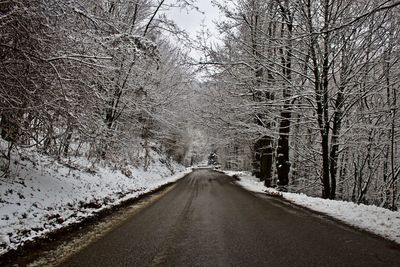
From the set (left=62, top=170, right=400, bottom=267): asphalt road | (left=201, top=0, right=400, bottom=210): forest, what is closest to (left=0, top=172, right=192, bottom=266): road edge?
(left=62, top=170, right=400, bottom=267): asphalt road

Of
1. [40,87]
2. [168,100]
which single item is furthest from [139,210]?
[168,100]

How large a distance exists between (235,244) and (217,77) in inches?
475

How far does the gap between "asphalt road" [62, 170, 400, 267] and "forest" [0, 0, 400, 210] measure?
2.94m

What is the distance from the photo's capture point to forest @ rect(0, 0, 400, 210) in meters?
6.40

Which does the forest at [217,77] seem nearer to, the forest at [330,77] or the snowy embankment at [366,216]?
the forest at [330,77]

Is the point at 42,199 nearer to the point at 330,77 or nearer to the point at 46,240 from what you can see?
the point at 46,240

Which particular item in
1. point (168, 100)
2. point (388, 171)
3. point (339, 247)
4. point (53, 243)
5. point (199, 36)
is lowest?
point (53, 243)

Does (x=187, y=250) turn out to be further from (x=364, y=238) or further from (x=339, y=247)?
(x=364, y=238)

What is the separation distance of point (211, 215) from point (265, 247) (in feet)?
10.4

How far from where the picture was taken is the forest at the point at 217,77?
6398 millimetres

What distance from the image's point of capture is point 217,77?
1653 centimetres

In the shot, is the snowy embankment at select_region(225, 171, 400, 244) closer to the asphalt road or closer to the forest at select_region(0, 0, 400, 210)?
the asphalt road

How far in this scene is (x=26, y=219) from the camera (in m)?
6.21

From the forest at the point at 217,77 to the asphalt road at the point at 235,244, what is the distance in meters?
2.94
